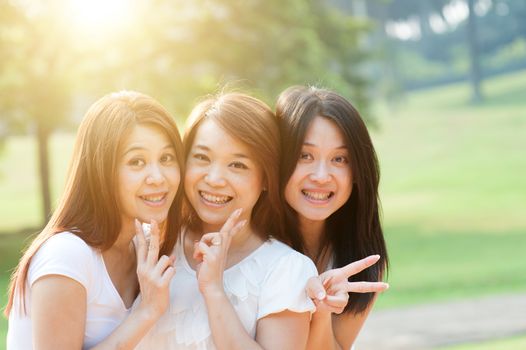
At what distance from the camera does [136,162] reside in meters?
2.65

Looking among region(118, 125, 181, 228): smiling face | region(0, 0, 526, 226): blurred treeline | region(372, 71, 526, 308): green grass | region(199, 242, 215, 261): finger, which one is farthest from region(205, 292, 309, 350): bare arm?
region(0, 0, 526, 226): blurred treeline

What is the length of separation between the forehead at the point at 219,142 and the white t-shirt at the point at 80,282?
46 centimetres

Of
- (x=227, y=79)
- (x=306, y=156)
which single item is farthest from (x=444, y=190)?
(x=306, y=156)

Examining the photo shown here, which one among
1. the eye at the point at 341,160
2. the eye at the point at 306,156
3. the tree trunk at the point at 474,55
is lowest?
the eye at the point at 341,160

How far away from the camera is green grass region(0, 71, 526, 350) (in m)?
13.7

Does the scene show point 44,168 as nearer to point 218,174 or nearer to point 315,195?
point 315,195

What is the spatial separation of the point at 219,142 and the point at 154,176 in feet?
0.74

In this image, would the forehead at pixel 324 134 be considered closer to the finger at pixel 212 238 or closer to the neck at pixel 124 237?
the finger at pixel 212 238

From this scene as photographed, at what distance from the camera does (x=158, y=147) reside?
8.70 feet

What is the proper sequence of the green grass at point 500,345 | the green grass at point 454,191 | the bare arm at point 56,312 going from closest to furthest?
1. the bare arm at point 56,312
2. the green grass at point 500,345
3. the green grass at point 454,191

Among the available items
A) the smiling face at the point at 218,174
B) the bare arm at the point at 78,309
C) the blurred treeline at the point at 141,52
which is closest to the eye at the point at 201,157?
the smiling face at the point at 218,174

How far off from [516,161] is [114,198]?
2527 centimetres

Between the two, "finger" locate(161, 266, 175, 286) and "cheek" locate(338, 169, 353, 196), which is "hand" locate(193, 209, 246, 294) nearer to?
"finger" locate(161, 266, 175, 286)

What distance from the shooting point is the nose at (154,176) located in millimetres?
2609
